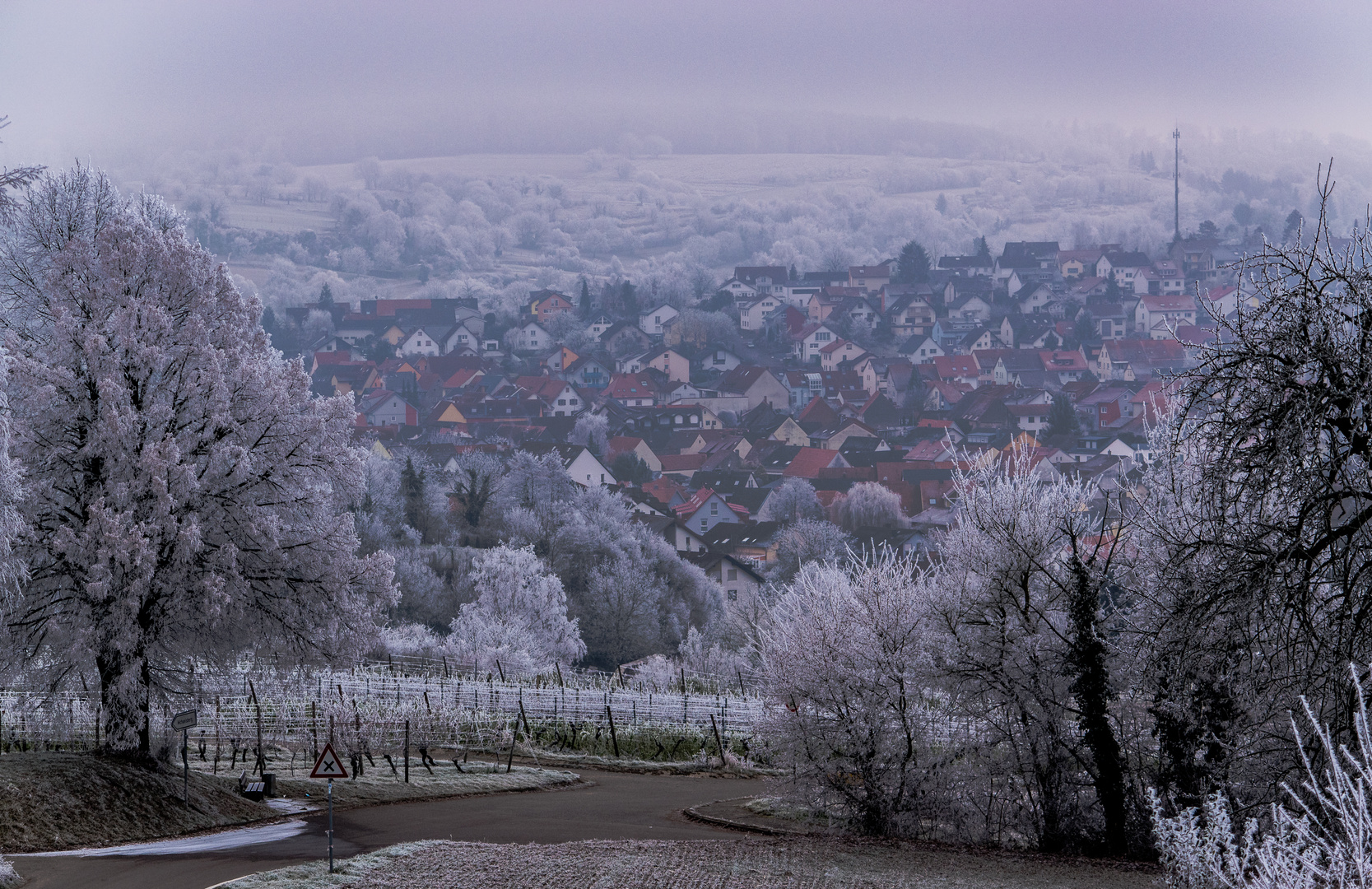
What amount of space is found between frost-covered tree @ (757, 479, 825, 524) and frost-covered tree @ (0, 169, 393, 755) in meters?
106

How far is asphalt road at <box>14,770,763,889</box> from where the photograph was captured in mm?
14703

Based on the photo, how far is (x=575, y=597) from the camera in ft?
269

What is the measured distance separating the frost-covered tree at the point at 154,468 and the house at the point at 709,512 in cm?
10310

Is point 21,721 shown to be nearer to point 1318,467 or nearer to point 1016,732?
point 1016,732

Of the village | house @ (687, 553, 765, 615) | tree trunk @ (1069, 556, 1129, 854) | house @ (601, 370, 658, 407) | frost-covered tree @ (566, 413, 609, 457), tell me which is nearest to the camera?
tree trunk @ (1069, 556, 1129, 854)

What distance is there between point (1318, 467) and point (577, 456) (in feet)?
422

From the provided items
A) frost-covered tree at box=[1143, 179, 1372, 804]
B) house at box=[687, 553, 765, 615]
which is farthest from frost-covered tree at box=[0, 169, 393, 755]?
house at box=[687, 553, 765, 615]

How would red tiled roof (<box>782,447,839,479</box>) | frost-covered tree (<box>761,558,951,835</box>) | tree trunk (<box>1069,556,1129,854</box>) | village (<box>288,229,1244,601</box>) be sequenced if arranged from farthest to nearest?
red tiled roof (<box>782,447,839,479</box>), village (<box>288,229,1244,601</box>), frost-covered tree (<box>761,558,951,835</box>), tree trunk (<box>1069,556,1129,854</box>)

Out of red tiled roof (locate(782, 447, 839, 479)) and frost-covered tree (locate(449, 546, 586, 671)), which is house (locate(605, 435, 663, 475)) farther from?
frost-covered tree (locate(449, 546, 586, 671))

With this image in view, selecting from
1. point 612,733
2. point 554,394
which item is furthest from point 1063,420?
point 612,733

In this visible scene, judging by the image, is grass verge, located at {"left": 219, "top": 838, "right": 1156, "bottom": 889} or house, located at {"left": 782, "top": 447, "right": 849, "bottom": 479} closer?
grass verge, located at {"left": 219, "top": 838, "right": 1156, "bottom": 889}

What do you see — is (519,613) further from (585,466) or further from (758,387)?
(758,387)

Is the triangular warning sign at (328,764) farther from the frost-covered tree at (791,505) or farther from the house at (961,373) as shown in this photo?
the house at (961,373)

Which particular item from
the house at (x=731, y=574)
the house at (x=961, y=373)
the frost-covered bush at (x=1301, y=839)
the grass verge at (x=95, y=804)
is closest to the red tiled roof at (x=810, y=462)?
the house at (x=961, y=373)
